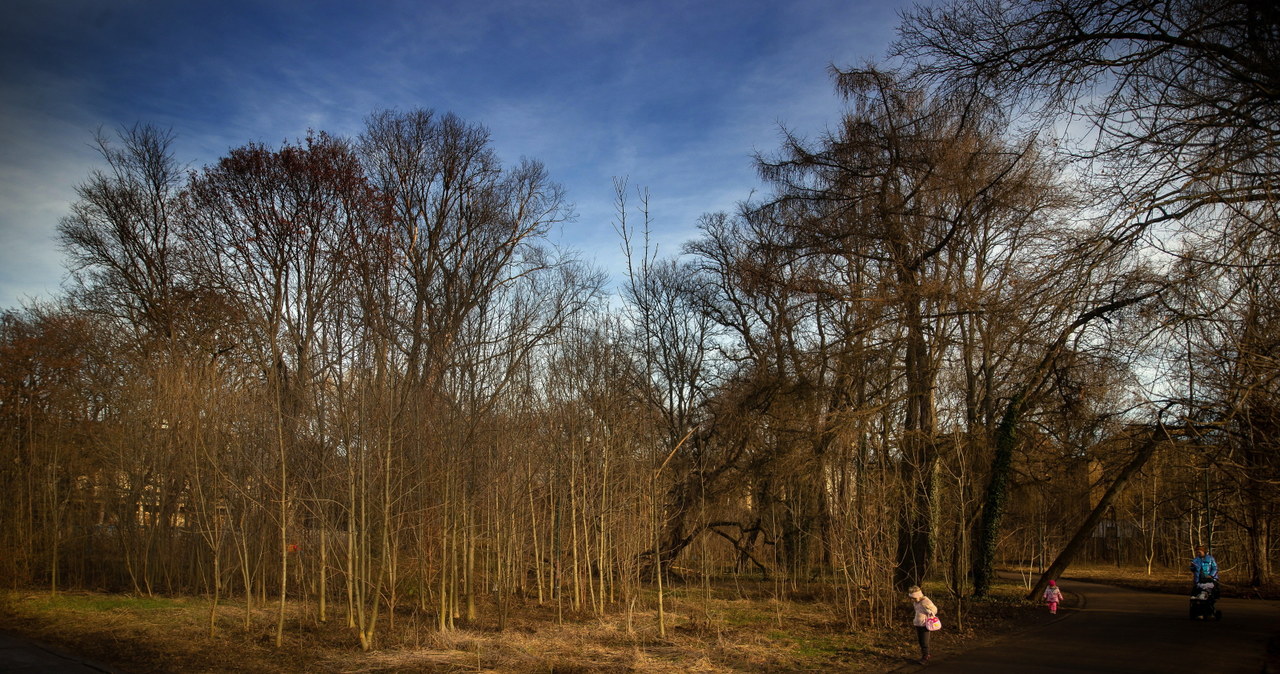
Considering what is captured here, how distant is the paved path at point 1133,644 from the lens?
9336mm

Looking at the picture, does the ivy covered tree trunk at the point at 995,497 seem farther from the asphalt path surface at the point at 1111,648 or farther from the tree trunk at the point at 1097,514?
the asphalt path surface at the point at 1111,648

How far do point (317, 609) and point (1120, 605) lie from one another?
1719cm

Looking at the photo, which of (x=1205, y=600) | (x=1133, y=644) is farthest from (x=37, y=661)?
(x=1205, y=600)

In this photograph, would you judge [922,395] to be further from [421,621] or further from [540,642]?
[421,621]

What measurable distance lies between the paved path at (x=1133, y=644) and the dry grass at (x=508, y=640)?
0.74m

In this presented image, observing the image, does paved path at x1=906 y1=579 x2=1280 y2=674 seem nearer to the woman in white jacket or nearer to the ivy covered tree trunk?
the woman in white jacket

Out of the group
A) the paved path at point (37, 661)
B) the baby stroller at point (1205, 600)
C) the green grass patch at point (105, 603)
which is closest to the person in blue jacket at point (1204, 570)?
the baby stroller at point (1205, 600)

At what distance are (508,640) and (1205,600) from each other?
12.5 m

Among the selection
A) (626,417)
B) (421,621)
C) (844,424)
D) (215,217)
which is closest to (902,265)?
(844,424)

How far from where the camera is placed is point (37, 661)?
980 centimetres

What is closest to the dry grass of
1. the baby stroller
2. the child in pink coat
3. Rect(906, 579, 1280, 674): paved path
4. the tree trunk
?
the child in pink coat

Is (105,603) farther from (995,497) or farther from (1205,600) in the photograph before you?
(1205,600)

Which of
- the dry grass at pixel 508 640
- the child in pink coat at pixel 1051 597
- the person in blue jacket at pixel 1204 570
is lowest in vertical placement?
the child in pink coat at pixel 1051 597

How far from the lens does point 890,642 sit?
11.4 metres
